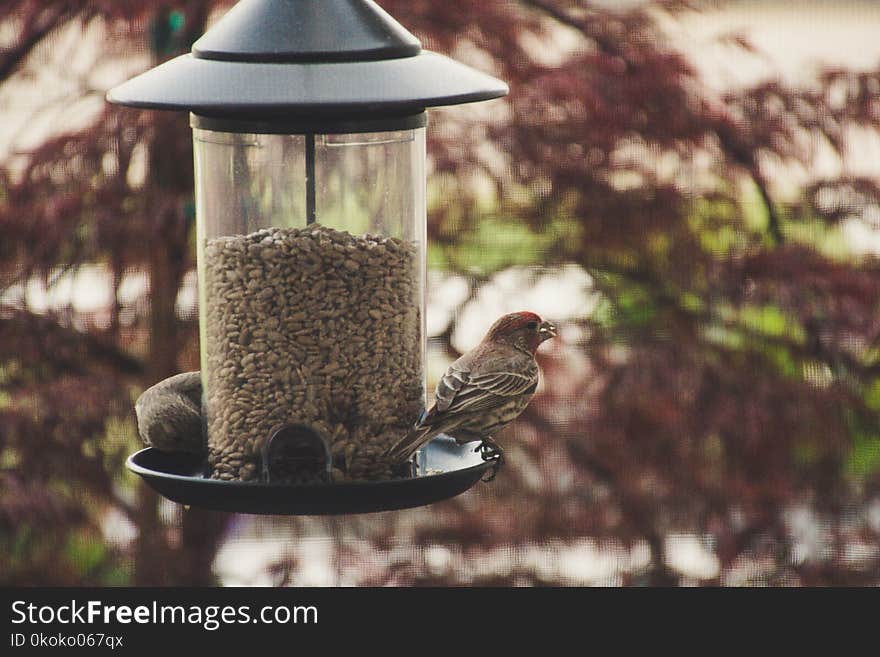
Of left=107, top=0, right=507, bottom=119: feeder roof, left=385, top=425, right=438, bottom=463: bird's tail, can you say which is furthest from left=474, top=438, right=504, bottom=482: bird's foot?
left=107, top=0, right=507, bottom=119: feeder roof

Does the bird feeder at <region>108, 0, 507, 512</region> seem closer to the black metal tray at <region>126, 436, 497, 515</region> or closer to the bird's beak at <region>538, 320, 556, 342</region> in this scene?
the black metal tray at <region>126, 436, 497, 515</region>

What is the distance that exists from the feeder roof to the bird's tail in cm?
75

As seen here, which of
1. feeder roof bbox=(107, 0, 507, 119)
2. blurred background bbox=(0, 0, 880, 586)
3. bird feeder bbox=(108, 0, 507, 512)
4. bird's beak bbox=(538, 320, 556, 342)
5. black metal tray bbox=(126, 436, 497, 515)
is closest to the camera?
feeder roof bbox=(107, 0, 507, 119)

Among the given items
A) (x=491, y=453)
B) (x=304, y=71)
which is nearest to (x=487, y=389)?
(x=491, y=453)

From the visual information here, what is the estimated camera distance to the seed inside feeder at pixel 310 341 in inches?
107

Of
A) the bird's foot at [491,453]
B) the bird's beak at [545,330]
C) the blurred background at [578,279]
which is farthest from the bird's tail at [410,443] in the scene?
the blurred background at [578,279]

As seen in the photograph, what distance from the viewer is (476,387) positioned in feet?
9.63

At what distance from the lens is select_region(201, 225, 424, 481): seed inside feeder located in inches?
107

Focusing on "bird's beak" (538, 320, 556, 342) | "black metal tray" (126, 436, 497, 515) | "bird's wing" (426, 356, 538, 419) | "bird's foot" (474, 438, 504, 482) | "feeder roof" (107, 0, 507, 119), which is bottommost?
"bird's foot" (474, 438, 504, 482)

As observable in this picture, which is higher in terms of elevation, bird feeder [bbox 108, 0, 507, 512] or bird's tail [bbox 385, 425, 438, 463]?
bird feeder [bbox 108, 0, 507, 512]

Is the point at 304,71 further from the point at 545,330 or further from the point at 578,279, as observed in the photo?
the point at 578,279

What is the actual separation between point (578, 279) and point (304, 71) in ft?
7.29

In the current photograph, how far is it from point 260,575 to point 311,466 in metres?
2.11

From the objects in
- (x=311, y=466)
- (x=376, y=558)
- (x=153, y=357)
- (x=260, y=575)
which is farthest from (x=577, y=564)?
(x=311, y=466)
